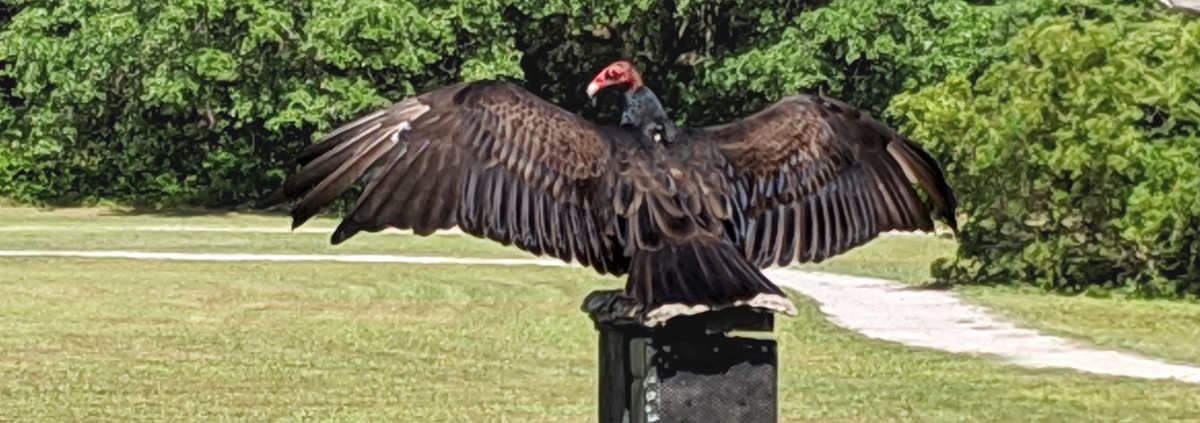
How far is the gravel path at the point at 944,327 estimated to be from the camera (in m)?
18.6

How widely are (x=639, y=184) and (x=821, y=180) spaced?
0.63 m

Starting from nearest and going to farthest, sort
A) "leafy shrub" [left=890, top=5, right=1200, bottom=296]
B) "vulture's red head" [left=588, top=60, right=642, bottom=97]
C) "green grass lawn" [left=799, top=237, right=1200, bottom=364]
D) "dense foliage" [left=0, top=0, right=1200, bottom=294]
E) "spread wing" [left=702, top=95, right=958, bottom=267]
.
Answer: "spread wing" [left=702, top=95, right=958, bottom=267], "vulture's red head" [left=588, top=60, right=642, bottom=97], "green grass lawn" [left=799, top=237, right=1200, bottom=364], "leafy shrub" [left=890, top=5, right=1200, bottom=296], "dense foliage" [left=0, top=0, right=1200, bottom=294]

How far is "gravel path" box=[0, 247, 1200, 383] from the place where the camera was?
1858 centimetres

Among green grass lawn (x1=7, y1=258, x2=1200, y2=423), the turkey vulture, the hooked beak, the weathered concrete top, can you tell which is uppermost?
the hooked beak

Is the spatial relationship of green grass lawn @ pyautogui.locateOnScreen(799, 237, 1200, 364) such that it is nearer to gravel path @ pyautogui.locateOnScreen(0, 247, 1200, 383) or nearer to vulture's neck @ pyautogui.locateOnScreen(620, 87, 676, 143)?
gravel path @ pyautogui.locateOnScreen(0, 247, 1200, 383)

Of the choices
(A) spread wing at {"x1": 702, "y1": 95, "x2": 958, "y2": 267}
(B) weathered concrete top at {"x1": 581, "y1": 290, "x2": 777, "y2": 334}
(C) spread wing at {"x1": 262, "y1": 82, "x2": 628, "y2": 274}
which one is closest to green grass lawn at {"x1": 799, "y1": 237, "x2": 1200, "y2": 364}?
(A) spread wing at {"x1": 702, "y1": 95, "x2": 958, "y2": 267}

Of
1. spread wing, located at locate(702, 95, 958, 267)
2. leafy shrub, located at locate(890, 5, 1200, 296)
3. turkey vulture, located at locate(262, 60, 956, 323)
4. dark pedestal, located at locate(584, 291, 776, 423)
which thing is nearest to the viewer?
dark pedestal, located at locate(584, 291, 776, 423)

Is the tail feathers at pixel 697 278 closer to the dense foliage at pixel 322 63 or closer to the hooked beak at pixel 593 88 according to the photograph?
the hooked beak at pixel 593 88

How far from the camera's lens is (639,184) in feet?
20.2

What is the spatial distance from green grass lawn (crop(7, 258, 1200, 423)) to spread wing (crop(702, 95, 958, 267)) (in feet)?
26.5

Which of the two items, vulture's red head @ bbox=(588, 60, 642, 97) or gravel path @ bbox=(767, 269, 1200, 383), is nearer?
vulture's red head @ bbox=(588, 60, 642, 97)

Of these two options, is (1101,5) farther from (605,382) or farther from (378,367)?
(605,382)

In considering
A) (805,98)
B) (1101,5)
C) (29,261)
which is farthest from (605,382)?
(29,261)

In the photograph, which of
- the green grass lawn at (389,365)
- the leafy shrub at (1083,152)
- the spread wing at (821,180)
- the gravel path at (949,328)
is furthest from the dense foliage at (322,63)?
the spread wing at (821,180)
